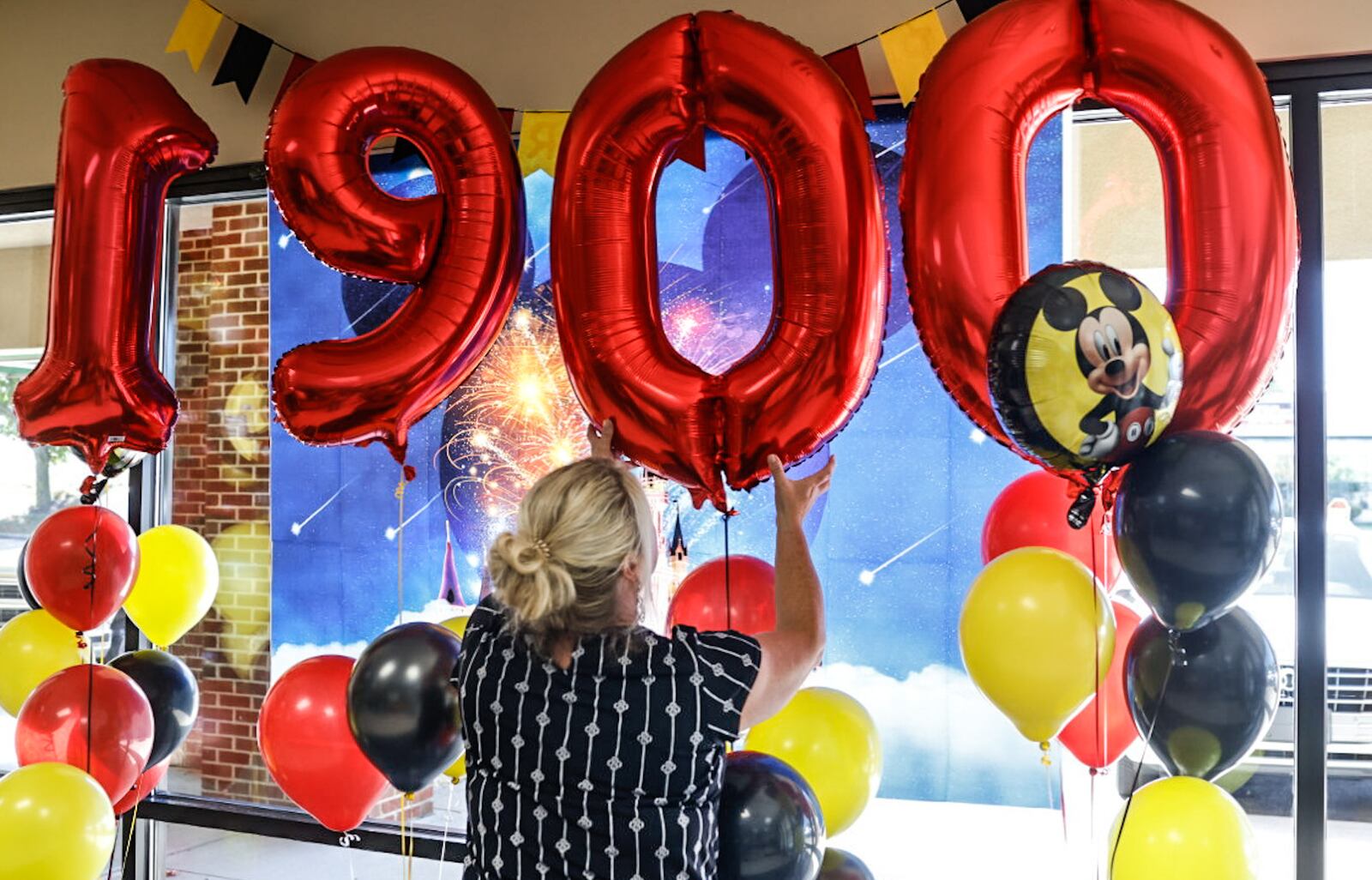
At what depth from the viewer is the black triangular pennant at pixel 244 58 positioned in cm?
304

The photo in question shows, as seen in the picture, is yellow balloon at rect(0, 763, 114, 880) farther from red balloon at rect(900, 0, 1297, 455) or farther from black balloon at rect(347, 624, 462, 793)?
red balloon at rect(900, 0, 1297, 455)

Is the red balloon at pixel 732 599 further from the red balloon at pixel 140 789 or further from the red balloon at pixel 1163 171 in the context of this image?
the red balloon at pixel 140 789

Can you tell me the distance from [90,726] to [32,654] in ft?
1.54

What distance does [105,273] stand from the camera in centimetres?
220

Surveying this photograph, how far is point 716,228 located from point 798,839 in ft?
5.17

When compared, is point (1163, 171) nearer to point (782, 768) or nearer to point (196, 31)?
point (782, 768)

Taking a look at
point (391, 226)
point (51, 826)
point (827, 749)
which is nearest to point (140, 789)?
point (51, 826)

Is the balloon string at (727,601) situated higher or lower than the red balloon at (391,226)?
lower

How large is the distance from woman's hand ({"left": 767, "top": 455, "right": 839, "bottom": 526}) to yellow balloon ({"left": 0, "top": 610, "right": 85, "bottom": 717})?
1.95 metres

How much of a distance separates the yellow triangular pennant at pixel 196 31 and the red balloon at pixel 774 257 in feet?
5.26

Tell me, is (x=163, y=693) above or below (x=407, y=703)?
below

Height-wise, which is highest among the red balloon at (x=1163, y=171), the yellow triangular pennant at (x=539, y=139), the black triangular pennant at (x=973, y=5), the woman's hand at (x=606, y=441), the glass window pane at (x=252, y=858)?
the black triangular pennant at (x=973, y=5)

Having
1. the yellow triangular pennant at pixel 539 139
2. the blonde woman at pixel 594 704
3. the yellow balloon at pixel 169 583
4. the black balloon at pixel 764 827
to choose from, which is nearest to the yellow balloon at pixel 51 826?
the yellow balloon at pixel 169 583

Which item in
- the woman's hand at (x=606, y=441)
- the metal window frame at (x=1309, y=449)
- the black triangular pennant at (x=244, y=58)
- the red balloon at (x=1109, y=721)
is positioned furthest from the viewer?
the black triangular pennant at (x=244, y=58)
